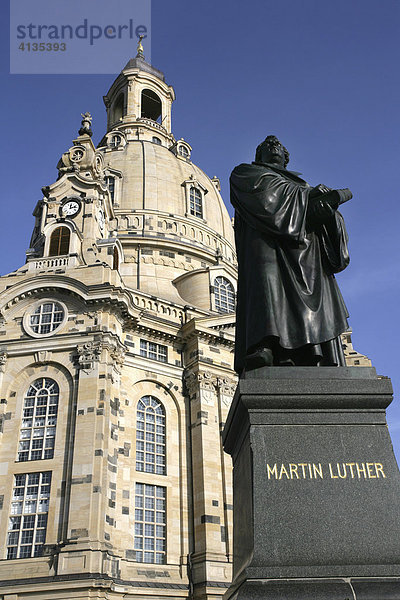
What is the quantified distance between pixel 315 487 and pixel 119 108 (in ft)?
198

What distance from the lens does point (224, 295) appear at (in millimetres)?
39375

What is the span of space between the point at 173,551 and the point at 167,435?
5679 mm

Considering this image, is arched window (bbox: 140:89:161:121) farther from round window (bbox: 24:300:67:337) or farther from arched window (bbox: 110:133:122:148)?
round window (bbox: 24:300:67:337)

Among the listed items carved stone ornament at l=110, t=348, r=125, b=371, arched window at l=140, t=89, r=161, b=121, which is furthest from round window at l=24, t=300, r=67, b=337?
arched window at l=140, t=89, r=161, b=121

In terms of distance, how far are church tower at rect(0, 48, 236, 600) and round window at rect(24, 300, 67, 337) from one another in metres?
0.06

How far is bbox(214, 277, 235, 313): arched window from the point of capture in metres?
38.7

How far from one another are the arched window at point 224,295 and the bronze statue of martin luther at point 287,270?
31.6 meters

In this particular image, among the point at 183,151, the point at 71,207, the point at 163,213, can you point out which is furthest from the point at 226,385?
the point at 183,151

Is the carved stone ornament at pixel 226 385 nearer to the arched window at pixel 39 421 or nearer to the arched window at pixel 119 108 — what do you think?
the arched window at pixel 39 421

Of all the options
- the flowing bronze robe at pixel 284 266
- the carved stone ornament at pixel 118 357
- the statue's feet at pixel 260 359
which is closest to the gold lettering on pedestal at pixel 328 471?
the statue's feet at pixel 260 359

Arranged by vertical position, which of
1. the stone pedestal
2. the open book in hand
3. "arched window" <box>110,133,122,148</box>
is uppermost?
"arched window" <box>110,133,122,148</box>

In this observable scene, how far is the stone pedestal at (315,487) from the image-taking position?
4379mm

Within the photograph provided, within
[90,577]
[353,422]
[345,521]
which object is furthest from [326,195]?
[90,577]

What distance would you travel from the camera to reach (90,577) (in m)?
21.3
